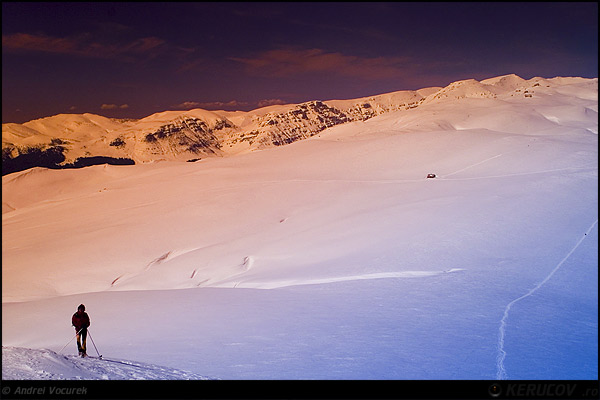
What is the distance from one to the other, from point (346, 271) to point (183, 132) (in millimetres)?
157639

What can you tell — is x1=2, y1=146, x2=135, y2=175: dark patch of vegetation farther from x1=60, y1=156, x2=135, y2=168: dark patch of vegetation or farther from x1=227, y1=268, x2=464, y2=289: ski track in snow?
x1=227, y1=268, x2=464, y2=289: ski track in snow

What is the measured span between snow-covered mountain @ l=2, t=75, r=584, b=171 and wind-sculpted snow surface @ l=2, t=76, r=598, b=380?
102050 millimetres

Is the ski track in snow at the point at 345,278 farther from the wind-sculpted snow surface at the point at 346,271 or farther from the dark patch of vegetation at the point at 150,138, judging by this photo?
the dark patch of vegetation at the point at 150,138

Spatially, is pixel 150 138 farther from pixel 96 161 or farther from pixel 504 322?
pixel 504 322

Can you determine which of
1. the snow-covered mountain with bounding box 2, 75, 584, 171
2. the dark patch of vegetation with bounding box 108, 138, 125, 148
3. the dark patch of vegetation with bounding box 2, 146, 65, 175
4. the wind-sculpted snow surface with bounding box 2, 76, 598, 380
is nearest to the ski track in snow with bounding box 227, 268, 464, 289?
the wind-sculpted snow surface with bounding box 2, 76, 598, 380

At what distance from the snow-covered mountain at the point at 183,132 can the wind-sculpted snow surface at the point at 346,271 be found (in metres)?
102

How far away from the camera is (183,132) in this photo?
159 metres

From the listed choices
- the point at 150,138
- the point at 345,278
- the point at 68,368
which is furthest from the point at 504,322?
the point at 150,138

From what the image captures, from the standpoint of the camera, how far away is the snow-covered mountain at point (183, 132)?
418ft

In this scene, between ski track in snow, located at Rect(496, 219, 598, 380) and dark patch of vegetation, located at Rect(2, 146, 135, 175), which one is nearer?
ski track in snow, located at Rect(496, 219, 598, 380)

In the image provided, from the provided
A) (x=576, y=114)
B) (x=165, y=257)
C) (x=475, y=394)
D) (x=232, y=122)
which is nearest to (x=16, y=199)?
(x=165, y=257)

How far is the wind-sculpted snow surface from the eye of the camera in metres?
5.10

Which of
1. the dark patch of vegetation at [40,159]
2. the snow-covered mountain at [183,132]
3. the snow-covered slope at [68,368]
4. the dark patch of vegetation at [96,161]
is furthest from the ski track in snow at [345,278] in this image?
the dark patch of vegetation at [96,161]

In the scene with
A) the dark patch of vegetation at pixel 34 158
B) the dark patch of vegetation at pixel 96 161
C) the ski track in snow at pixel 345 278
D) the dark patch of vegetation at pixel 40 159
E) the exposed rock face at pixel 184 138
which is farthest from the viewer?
the exposed rock face at pixel 184 138
